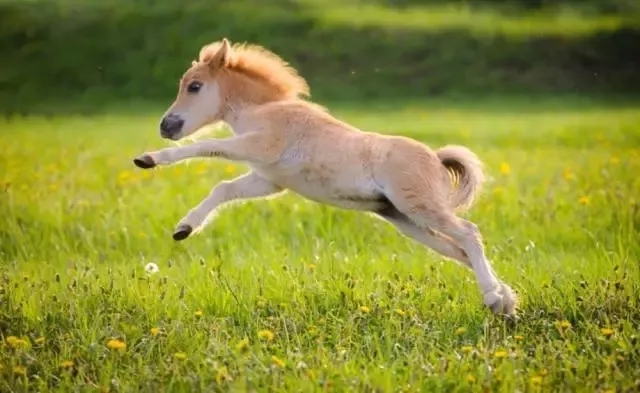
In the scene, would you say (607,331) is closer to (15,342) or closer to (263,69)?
(263,69)

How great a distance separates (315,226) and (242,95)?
4.79ft

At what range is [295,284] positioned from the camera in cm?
405

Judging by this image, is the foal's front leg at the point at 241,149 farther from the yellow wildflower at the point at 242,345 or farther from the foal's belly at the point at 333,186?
the yellow wildflower at the point at 242,345

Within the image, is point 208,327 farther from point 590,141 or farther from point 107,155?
point 590,141

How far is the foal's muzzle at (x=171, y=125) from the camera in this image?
13.0ft

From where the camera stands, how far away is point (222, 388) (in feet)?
10.3

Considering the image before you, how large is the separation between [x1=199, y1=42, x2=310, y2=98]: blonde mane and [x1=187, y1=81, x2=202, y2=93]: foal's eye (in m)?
0.12

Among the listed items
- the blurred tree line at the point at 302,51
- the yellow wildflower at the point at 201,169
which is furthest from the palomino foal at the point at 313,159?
the yellow wildflower at the point at 201,169

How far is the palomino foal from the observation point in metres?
3.78

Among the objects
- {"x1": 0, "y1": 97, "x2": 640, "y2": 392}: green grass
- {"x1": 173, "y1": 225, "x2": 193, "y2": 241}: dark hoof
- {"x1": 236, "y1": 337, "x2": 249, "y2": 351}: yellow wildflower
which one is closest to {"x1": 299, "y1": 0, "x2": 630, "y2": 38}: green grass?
{"x1": 0, "y1": 97, "x2": 640, "y2": 392}: green grass

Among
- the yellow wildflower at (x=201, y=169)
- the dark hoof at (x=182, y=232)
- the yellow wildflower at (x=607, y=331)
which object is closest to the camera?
the yellow wildflower at (x=607, y=331)

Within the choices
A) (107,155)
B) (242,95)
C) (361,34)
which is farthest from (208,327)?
(361,34)

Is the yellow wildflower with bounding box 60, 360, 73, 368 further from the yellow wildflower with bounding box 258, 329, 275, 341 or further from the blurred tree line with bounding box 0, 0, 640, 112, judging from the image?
the blurred tree line with bounding box 0, 0, 640, 112

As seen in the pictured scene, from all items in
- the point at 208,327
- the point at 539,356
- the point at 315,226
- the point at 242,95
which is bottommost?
the point at 315,226
